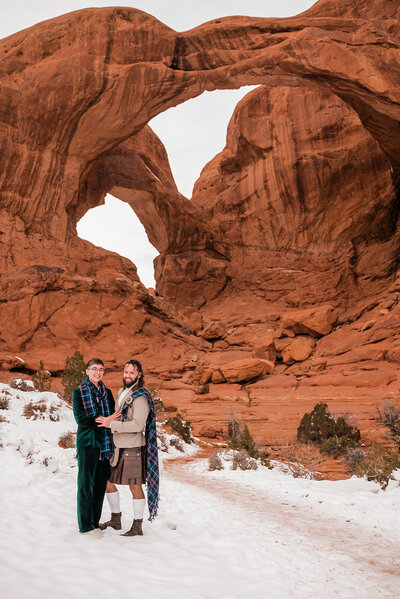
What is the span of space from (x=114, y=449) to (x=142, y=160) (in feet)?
89.6

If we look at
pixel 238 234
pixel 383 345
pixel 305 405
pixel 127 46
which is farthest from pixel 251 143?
pixel 305 405

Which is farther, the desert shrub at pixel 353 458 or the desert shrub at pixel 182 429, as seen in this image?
the desert shrub at pixel 182 429

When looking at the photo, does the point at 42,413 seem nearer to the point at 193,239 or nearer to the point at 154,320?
the point at 154,320

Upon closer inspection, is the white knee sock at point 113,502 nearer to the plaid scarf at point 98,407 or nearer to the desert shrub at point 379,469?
the plaid scarf at point 98,407

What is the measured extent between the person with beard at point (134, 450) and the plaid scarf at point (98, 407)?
69 mm

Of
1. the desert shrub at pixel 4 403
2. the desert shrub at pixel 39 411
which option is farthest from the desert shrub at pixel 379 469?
the desert shrub at pixel 4 403

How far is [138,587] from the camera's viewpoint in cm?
291

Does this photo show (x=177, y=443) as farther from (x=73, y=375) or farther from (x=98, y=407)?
(x=98, y=407)

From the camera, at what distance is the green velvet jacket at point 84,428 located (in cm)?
419

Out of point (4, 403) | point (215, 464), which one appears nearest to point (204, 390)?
point (215, 464)

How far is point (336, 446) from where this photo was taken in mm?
10883

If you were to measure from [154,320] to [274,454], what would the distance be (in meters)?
12.3

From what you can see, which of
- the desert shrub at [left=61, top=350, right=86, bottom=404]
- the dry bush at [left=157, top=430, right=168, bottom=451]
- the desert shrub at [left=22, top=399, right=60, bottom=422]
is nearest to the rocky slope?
the desert shrub at [left=61, top=350, right=86, bottom=404]

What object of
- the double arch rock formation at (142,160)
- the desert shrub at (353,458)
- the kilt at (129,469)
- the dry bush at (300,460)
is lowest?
the dry bush at (300,460)
